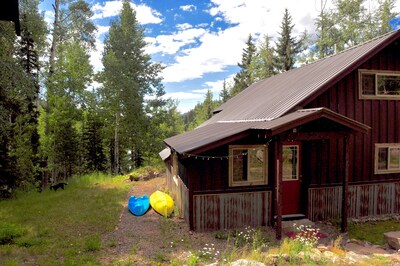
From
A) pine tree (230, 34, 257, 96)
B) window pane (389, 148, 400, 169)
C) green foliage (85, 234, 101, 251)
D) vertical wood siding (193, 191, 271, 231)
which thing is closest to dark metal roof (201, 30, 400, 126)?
vertical wood siding (193, 191, 271, 231)

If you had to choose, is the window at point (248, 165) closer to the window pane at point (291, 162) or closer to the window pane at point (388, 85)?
the window pane at point (291, 162)

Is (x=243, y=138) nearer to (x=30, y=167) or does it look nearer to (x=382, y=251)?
(x=382, y=251)

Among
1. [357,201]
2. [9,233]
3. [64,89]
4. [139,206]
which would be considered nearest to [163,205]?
[139,206]

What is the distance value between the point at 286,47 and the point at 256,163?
2867 cm

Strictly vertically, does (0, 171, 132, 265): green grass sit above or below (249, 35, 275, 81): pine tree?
below

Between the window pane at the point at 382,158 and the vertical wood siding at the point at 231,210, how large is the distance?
16.1 ft

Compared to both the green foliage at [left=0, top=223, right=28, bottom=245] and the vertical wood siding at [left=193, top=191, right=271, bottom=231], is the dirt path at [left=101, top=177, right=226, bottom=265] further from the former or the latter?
Result: the green foliage at [left=0, top=223, right=28, bottom=245]

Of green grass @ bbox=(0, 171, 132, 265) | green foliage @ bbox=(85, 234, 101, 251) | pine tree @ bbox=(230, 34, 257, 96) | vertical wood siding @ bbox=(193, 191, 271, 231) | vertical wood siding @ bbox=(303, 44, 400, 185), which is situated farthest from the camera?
pine tree @ bbox=(230, 34, 257, 96)

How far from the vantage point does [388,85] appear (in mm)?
10375

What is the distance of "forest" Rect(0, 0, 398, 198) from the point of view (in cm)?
1451

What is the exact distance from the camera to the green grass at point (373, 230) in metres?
8.28

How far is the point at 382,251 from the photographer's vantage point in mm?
7035

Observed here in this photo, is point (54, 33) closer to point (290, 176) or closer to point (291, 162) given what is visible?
point (291, 162)

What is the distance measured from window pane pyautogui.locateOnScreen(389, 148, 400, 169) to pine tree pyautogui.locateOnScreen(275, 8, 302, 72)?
2465cm
